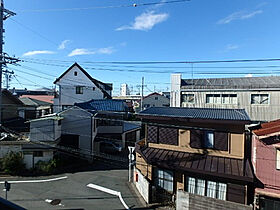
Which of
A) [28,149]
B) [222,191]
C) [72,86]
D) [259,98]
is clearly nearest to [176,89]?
[259,98]

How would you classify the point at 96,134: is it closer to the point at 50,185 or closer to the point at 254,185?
the point at 50,185

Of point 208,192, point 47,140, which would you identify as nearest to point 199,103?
point 208,192

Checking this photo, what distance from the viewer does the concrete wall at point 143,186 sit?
38.5 feet

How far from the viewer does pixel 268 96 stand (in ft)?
72.8

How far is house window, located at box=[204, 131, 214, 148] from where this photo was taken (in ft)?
38.7

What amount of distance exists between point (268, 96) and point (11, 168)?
92.8 ft

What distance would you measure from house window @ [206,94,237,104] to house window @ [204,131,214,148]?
1460 centimetres

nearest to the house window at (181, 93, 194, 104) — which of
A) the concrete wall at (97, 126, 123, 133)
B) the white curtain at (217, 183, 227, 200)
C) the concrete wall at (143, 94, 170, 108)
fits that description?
the concrete wall at (97, 126, 123, 133)

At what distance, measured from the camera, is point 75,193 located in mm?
13016

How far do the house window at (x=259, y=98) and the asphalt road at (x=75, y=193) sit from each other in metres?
18.4

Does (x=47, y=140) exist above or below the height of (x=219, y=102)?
below

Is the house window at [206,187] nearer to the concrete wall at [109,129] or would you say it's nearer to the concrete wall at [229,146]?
the concrete wall at [229,146]

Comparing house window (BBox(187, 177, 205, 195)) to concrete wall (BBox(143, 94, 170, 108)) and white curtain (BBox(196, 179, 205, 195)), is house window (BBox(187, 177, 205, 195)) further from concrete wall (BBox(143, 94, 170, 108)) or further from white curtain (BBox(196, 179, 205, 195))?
concrete wall (BBox(143, 94, 170, 108))

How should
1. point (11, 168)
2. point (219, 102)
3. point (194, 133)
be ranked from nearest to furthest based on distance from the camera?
point (194, 133) → point (11, 168) → point (219, 102)
